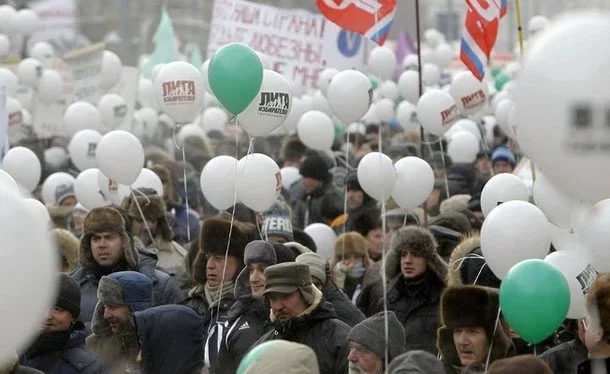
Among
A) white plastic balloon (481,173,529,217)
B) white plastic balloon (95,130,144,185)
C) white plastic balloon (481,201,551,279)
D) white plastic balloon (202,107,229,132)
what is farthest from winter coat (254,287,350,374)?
white plastic balloon (202,107,229,132)

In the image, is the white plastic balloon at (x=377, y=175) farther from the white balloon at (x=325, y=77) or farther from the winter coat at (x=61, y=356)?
the white balloon at (x=325, y=77)

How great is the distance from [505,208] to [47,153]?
806 centimetres

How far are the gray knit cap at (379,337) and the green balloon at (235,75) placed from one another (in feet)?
6.73

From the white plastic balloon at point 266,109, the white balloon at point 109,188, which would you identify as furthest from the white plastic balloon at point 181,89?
the white balloon at point 109,188

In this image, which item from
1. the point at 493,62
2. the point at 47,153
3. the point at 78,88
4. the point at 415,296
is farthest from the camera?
the point at 493,62

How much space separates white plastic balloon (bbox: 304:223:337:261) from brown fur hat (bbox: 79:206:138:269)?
196 centimetres

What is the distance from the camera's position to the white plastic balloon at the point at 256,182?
8672mm

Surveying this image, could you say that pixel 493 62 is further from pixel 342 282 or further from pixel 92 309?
pixel 92 309

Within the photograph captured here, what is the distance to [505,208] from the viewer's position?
6762 mm

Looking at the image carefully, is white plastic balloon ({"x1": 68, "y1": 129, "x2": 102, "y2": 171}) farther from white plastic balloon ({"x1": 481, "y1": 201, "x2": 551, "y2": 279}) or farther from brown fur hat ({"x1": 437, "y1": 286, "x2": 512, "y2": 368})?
brown fur hat ({"x1": 437, "y1": 286, "x2": 512, "y2": 368})

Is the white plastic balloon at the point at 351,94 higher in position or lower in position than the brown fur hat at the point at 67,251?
higher

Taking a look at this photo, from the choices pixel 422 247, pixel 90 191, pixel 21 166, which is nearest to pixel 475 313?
pixel 422 247

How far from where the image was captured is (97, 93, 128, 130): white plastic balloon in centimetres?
1422

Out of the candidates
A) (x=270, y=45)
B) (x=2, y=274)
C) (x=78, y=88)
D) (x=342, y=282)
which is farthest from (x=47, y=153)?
(x=2, y=274)
